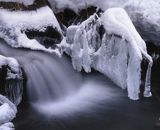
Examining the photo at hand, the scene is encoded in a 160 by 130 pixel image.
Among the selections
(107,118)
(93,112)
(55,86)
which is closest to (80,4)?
(55,86)

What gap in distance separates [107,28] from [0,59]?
1.65m

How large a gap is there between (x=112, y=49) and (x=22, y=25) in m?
1.69

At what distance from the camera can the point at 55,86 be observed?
20.9 feet

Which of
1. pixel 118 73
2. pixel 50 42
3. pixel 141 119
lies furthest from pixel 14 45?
pixel 141 119

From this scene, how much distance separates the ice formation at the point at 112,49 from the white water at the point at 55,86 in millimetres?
272

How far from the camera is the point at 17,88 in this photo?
589cm

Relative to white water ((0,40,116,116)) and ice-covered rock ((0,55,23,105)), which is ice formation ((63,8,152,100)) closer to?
white water ((0,40,116,116))

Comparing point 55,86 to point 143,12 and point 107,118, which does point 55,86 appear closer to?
point 107,118

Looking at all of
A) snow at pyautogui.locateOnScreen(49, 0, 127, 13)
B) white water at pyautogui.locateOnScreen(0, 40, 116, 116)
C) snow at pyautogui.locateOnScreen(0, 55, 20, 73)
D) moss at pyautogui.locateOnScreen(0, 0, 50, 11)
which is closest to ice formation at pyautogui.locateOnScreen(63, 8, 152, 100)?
white water at pyautogui.locateOnScreen(0, 40, 116, 116)

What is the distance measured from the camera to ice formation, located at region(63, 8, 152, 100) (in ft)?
18.2

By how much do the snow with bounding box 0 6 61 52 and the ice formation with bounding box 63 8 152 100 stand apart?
18.4 inches

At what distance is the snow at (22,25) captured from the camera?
6.66 metres

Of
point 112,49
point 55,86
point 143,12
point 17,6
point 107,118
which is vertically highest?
point 17,6

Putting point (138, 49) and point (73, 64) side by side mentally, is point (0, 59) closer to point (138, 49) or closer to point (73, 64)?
point (73, 64)
